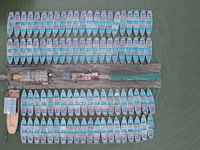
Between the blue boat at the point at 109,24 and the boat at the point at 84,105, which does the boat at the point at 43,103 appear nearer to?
the boat at the point at 84,105

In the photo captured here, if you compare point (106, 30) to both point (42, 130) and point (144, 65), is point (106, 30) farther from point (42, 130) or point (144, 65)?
point (42, 130)

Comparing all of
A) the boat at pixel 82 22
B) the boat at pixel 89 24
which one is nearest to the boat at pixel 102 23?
the boat at pixel 89 24

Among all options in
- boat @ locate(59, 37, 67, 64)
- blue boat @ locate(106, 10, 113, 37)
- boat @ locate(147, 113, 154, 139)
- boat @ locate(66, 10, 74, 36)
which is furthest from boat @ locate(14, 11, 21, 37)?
boat @ locate(147, 113, 154, 139)

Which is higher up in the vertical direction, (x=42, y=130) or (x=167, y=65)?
(x=167, y=65)

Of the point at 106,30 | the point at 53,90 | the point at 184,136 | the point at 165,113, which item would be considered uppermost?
the point at 106,30

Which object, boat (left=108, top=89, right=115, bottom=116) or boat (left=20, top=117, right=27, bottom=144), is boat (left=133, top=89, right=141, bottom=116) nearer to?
boat (left=108, top=89, right=115, bottom=116)

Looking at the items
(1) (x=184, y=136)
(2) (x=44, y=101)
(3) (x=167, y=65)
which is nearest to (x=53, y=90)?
(2) (x=44, y=101)

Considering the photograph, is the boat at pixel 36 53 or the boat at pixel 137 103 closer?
the boat at pixel 137 103

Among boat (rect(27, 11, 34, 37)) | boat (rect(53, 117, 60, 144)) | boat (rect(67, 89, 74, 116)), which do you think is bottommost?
boat (rect(53, 117, 60, 144))
